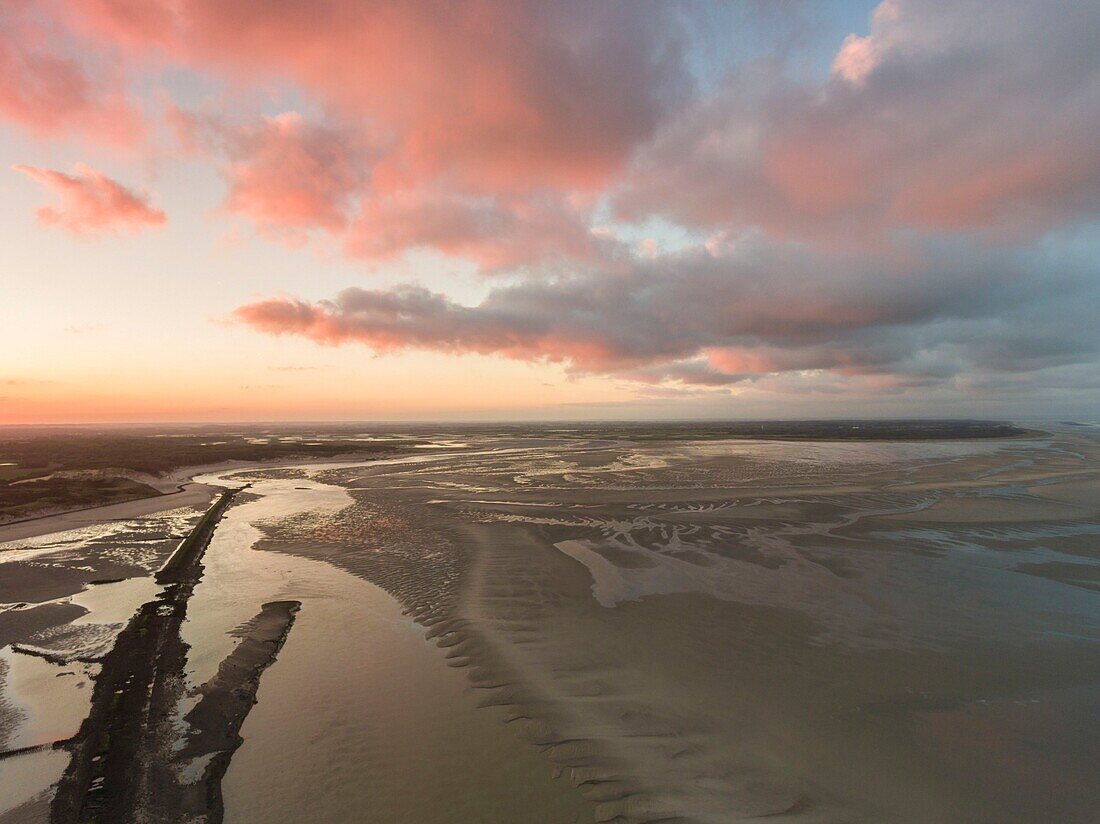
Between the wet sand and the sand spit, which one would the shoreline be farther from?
the sand spit

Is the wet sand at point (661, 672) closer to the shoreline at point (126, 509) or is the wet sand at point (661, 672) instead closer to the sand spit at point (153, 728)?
the sand spit at point (153, 728)

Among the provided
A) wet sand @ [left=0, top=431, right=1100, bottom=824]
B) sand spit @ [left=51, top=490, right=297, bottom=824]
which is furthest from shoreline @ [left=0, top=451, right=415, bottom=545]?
sand spit @ [left=51, top=490, right=297, bottom=824]

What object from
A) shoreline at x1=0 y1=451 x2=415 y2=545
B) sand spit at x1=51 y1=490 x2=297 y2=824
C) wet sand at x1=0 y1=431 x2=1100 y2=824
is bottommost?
shoreline at x1=0 y1=451 x2=415 y2=545

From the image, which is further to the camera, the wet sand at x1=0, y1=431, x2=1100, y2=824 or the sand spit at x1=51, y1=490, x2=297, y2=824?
the wet sand at x1=0, y1=431, x2=1100, y2=824

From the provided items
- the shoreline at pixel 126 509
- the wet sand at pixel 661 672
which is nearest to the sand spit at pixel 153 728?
the wet sand at pixel 661 672

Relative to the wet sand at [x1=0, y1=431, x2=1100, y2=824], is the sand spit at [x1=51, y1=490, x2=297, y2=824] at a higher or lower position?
higher

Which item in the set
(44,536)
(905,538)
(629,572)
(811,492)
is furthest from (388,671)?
(811,492)

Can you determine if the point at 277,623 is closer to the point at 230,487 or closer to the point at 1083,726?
the point at 1083,726

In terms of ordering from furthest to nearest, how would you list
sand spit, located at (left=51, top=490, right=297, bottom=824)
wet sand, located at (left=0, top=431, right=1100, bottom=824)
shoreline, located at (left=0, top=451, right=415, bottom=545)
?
shoreline, located at (left=0, top=451, right=415, bottom=545), wet sand, located at (left=0, top=431, right=1100, bottom=824), sand spit, located at (left=51, top=490, right=297, bottom=824)
